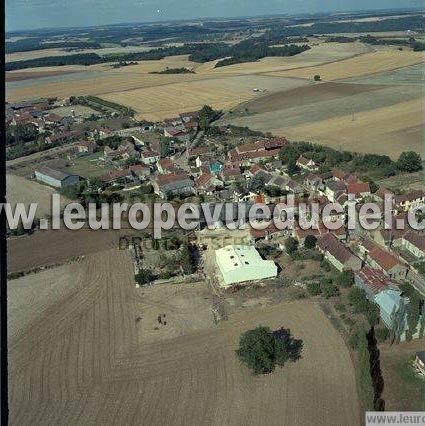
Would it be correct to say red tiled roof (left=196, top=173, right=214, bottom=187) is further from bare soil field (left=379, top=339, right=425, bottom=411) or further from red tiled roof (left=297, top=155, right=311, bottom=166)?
bare soil field (left=379, top=339, right=425, bottom=411)

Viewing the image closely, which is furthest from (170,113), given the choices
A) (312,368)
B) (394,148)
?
(312,368)

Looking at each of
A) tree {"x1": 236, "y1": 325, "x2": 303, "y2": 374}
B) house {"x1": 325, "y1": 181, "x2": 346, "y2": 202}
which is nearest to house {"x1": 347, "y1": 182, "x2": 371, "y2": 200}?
house {"x1": 325, "y1": 181, "x2": 346, "y2": 202}

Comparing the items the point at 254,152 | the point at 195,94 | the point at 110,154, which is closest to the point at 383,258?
the point at 254,152

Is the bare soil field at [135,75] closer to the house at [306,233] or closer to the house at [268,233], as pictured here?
the house at [268,233]

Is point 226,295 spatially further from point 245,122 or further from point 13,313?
point 245,122

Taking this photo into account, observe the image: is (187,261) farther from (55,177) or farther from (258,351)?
(55,177)

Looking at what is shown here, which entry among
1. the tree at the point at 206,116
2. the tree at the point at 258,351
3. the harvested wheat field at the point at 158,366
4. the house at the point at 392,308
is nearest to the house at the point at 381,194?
the house at the point at 392,308
